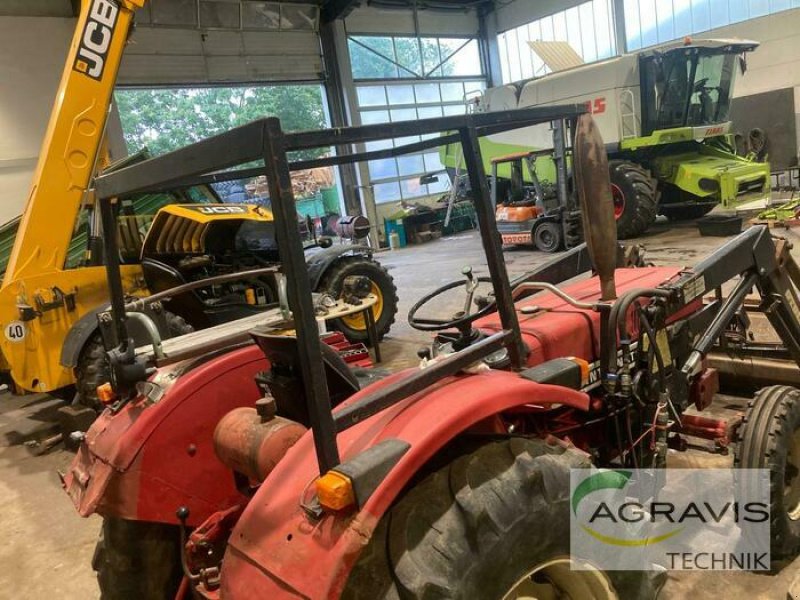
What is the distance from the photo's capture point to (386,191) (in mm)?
14781

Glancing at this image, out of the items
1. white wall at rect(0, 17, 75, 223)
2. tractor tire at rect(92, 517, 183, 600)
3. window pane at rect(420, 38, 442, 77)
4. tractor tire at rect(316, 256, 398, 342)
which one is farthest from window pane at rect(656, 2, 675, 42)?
tractor tire at rect(92, 517, 183, 600)

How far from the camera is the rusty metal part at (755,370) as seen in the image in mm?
2879

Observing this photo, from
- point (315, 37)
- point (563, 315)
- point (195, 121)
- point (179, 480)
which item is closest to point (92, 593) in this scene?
point (179, 480)

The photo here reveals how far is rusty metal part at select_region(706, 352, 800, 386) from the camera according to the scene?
2.88 metres

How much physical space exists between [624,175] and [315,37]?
750 centimetres

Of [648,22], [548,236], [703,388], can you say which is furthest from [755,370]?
[648,22]

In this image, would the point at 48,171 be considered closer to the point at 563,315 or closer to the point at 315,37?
the point at 563,315

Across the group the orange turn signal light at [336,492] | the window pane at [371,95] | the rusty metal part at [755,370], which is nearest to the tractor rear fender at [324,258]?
the rusty metal part at [755,370]

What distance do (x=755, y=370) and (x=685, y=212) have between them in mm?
8272

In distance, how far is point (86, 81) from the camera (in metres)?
4.27

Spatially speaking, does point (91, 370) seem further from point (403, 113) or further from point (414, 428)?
point (403, 113)

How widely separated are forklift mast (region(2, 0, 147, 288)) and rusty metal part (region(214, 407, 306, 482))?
312 centimetres

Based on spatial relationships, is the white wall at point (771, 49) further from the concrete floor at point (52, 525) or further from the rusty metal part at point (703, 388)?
the rusty metal part at point (703, 388)

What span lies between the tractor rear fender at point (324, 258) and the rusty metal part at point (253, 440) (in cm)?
346
